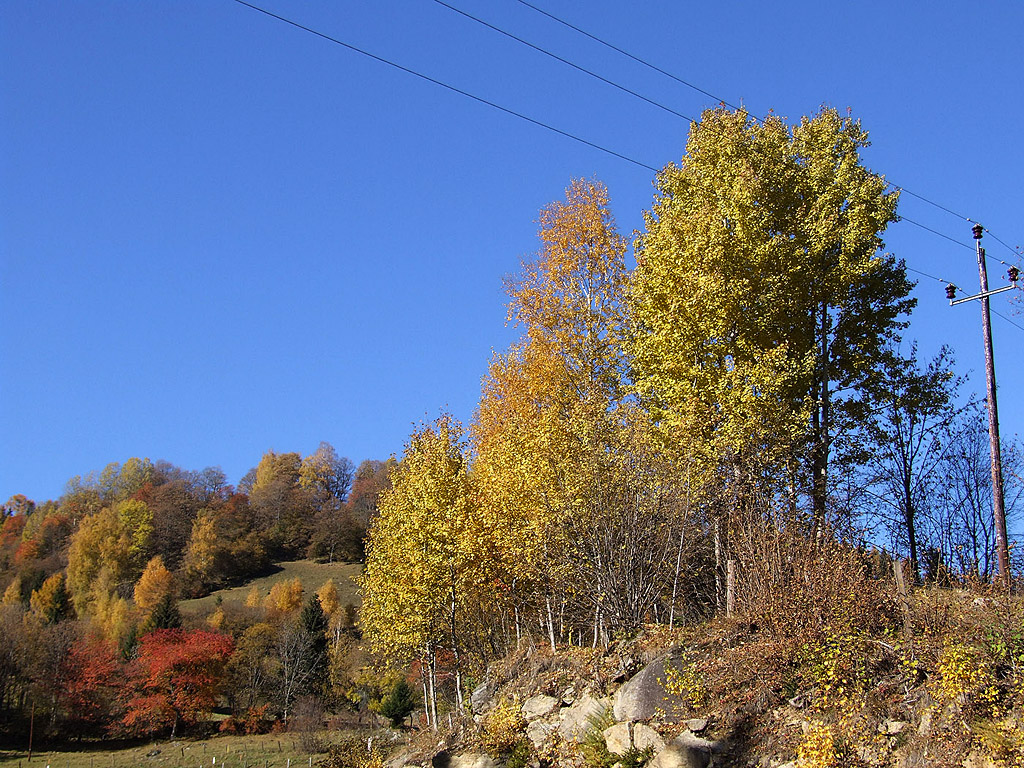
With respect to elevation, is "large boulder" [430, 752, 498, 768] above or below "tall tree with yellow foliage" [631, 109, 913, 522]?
below

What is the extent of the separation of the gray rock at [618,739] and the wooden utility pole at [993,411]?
6664mm

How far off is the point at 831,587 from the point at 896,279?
27.8 feet

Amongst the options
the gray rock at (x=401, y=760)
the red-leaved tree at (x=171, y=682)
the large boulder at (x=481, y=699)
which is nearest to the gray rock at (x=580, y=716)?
the large boulder at (x=481, y=699)

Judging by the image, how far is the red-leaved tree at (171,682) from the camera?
1594 inches

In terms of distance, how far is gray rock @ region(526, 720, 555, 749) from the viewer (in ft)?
40.0

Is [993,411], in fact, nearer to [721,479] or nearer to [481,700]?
[721,479]

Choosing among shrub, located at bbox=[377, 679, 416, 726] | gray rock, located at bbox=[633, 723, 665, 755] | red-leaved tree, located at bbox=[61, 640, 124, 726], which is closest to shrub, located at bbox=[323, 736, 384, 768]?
gray rock, located at bbox=[633, 723, 665, 755]

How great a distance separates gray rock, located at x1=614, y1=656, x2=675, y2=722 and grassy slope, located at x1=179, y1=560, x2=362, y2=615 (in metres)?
59.3

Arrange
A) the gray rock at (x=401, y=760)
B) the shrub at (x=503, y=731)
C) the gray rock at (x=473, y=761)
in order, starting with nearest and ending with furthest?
the gray rock at (x=473, y=761), the shrub at (x=503, y=731), the gray rock at (x=401, y=760)

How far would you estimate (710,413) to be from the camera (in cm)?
1372

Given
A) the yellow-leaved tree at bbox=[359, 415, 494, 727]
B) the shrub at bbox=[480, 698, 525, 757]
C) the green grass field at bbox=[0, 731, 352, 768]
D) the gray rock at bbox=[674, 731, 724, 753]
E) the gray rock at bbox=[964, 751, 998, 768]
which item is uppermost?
the yellow-leaved tree at bbox=[359, 415, 494, 727]

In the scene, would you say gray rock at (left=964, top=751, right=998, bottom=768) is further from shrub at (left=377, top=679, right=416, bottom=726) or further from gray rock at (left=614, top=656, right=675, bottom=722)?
shrub at (left=377, top=679, right=416, bottom=726)

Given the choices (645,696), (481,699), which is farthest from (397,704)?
(645,696)

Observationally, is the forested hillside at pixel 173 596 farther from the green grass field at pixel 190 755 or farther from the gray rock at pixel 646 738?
the gray rock at pixel 646 738
